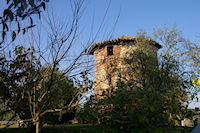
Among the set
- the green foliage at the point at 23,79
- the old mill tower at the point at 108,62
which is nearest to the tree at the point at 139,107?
the old mill tower at the point at 108,62

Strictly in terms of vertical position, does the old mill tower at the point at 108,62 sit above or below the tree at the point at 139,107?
above

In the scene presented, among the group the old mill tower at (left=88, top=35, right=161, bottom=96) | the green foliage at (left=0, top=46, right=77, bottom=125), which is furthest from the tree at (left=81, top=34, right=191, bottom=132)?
the green foliage at (left=0, top=46, right=77, bottom=125)

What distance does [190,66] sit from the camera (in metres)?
14.6

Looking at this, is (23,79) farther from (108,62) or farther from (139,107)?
(108,62)

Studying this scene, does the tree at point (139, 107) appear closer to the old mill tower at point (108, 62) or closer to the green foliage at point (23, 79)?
the old mill tower at point (108, 62)

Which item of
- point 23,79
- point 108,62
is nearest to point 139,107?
point 23,79

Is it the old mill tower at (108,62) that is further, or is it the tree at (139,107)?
the old mill tower at (108,62)

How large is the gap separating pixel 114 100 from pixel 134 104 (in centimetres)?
63

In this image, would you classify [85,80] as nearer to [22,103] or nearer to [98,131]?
[22,103]

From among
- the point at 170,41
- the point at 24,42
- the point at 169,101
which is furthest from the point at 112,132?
the point at 170,41

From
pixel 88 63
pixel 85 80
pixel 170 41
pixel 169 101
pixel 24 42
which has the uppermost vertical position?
pixel 170 41

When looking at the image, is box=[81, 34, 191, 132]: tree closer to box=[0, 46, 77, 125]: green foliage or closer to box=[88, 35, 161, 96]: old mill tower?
box=[88, 35, 161, 96]: old mill tower

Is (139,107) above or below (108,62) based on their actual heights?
below

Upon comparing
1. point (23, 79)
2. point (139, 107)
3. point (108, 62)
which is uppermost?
point (108, 62)
